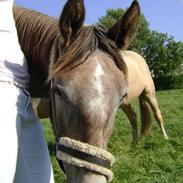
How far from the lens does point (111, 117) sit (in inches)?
83.7

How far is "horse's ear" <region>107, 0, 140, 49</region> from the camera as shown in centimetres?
234

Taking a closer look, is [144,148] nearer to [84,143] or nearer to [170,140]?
[170,140]

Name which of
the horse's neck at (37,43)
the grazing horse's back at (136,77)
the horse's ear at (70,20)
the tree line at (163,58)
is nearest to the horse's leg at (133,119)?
the grazing horse's back at (136,77)

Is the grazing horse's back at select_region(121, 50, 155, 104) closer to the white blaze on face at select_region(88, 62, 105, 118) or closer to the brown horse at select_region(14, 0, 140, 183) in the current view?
the brown horse at select_region(14, 0, 140, 183)

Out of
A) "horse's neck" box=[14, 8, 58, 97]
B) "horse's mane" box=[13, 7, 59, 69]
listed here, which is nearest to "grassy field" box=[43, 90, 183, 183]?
"horse's neck" box=[14, 8, 58, 97]

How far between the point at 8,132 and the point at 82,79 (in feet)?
1.38

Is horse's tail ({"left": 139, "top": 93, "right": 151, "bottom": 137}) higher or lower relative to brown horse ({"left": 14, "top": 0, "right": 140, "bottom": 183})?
lower

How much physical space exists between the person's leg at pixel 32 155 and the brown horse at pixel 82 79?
118 mm

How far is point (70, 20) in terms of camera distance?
2.25 m

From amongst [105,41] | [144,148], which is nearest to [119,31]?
[105,41]

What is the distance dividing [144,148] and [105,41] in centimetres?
423

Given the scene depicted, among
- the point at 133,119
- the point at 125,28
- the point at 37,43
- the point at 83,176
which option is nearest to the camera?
the point at 83,176

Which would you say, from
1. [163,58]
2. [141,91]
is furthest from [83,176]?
[163,58]

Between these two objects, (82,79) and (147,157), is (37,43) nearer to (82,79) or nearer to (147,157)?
(82,79)
